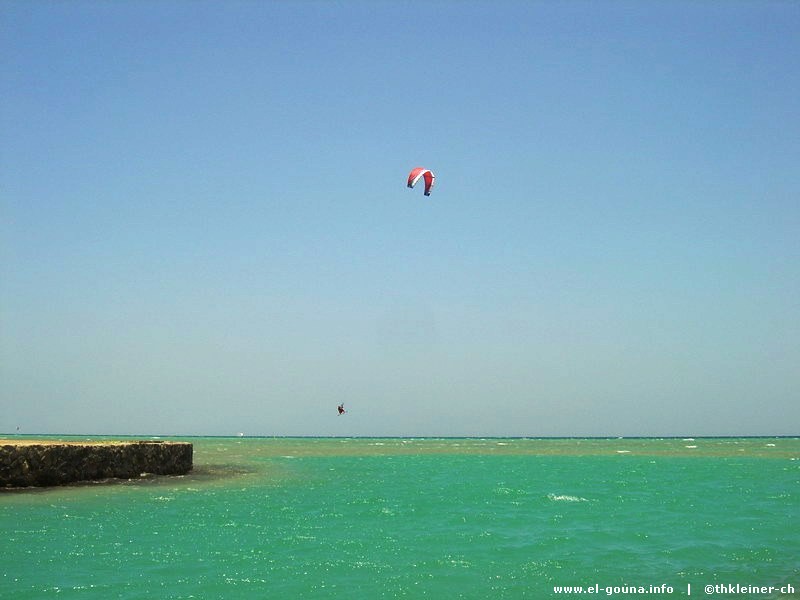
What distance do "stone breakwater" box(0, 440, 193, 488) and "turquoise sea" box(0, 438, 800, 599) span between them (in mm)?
1891

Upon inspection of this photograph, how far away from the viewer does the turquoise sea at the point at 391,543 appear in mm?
13070

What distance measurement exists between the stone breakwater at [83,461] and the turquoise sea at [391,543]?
6.20 ft

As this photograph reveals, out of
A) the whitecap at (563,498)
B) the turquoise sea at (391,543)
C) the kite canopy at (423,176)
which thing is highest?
the kite canopy at (423,176)

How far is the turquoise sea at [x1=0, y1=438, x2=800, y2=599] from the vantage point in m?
13.1

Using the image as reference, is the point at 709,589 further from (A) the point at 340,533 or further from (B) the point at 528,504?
(B) the point at 528,504

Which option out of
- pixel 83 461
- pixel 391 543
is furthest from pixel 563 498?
pixel 83 461

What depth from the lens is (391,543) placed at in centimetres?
1739

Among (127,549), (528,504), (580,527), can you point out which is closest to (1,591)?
(127,549)

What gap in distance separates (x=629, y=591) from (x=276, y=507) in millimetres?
14761

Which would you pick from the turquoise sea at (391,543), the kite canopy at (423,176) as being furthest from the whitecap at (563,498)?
the kite canopy at (423,176)

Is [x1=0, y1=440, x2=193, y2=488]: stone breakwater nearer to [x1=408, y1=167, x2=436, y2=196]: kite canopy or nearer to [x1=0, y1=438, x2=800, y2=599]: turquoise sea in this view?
[x1=0, y1=438, x2=800, y2=599]: turquoise sea

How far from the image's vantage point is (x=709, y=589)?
12.8 m

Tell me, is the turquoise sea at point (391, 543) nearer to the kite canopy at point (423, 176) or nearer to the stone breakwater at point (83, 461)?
the stone breakwater at point (83, 461)

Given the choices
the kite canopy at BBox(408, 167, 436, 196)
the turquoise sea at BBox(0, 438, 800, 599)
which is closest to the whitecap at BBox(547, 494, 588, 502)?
the turquoise sea at BBox(0, 438, 800, 599)
